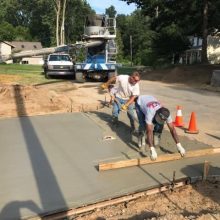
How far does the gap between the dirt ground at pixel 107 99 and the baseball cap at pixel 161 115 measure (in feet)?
4.26

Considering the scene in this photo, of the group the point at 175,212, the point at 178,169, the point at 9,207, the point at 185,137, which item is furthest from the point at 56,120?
the point at 175,212

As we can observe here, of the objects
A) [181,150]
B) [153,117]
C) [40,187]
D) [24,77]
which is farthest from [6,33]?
[40,187]

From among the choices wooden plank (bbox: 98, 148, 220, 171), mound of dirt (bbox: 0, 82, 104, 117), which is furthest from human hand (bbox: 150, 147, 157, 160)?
mound of dirt (bbox: 0, 82, 104, 117)

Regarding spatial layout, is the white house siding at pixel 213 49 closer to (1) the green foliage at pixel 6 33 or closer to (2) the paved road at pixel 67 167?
(2) the paved road at pixel 67 167

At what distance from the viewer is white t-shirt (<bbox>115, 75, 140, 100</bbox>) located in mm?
10054

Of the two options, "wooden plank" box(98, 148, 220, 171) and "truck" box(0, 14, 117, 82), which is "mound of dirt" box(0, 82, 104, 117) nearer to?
"wooden plank" box(98, 148, 220, 171)

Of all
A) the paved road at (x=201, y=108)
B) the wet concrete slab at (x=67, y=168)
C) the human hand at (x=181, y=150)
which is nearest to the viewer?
the wet concrete slab at (x=67, y=168)

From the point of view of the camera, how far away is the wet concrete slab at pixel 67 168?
21.5 ft

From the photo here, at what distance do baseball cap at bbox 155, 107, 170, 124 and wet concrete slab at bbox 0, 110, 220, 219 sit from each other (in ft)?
2.92

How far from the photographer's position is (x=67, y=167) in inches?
318

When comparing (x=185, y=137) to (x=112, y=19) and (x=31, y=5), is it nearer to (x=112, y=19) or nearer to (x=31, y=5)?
(x=112, y=19)

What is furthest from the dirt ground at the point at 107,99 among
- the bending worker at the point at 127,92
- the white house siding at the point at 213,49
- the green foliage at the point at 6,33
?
the green foliage at the point at 6,33

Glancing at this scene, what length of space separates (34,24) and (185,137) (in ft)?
360

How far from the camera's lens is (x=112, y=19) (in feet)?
87.1
